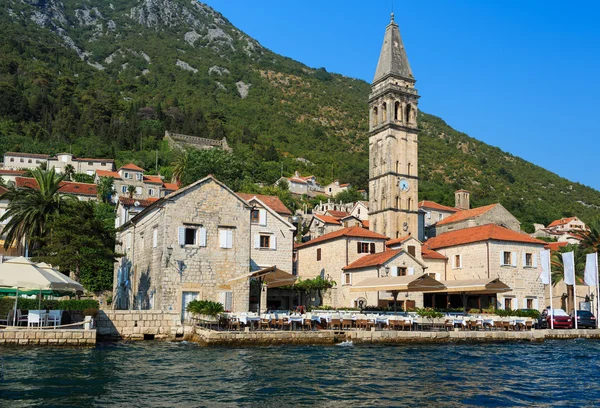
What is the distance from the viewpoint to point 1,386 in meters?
16.8

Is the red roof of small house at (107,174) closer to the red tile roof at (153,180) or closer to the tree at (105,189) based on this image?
the red tile roof at (153,180)

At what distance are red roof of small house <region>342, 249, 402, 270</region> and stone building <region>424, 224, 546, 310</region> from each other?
539 cm

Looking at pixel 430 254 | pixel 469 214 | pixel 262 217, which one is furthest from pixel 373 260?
pixel 469 214

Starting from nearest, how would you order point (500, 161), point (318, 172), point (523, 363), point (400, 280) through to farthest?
point (523, 363) → point (400, 280) → point (318, 172) → point (500, 161)

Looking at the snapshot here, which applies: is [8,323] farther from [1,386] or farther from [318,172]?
[318,172]

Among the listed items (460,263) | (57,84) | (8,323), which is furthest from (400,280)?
(57,84)

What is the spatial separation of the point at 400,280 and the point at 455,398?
1892 cm

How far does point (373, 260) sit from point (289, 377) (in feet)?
80.9

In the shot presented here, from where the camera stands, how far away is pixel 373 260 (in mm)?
43312

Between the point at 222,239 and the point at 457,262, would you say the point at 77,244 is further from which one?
the point at 457,262

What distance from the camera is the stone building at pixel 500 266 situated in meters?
45.3

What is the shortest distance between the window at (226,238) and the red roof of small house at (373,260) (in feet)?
42.1

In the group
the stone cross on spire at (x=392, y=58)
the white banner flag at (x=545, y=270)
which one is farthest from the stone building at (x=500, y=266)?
the stone cross on spire at (x=392, y=58)

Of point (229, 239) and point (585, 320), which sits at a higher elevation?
point (229, 239)
